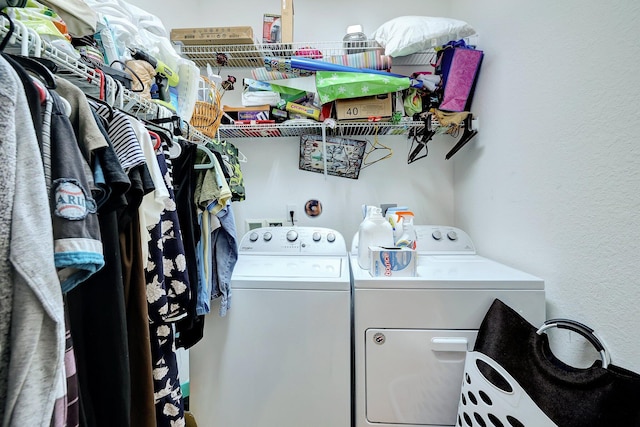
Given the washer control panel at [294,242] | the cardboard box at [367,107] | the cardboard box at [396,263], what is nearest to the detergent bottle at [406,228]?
the cardboard box at [396,263]

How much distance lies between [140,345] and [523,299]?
4.31ft

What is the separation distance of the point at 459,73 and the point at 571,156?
2.94ft

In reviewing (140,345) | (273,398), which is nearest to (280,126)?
(140,345)

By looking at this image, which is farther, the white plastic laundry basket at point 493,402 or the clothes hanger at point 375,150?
the clothes hanger at point 375,150

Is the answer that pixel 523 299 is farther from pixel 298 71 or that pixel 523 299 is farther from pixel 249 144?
pixel 249 144

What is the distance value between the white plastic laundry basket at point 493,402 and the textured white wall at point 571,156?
0.93 feet

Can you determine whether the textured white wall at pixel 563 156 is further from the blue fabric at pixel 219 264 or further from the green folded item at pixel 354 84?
the blue fabric at pixel 219 264

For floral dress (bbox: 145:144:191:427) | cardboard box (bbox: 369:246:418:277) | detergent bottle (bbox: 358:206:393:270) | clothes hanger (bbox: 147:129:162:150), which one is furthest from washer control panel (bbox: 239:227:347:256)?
clothes hanger (bbox: 147:129:162:150)

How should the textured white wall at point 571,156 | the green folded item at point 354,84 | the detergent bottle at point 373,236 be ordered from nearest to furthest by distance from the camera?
the textured white wall at point 571,156
the detergent bottle at point 373,236
the green folded item at point 354,84

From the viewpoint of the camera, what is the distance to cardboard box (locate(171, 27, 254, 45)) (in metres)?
1.72

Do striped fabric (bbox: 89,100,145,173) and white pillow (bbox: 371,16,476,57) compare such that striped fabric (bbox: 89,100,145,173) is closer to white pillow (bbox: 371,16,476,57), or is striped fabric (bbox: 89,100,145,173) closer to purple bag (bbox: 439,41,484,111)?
white pillow (bbox: 371,16,476,57)

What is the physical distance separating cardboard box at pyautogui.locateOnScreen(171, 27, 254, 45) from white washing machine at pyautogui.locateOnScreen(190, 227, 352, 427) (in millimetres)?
1580

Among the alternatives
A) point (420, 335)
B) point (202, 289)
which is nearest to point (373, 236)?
point (420, 335)

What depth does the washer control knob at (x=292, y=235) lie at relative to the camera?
164 centimetres
